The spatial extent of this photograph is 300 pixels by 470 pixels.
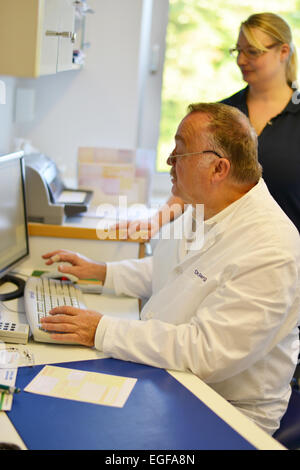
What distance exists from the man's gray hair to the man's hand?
521mm

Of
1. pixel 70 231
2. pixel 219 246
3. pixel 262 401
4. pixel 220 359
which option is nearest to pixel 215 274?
pixel 219 246

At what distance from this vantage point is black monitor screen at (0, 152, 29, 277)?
1.73 metres

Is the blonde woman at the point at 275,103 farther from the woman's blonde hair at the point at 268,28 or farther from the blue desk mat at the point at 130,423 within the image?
the blue desk mat at the point at 130,423

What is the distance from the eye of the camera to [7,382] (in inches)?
47.7

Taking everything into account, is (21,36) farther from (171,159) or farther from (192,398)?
(192,398)

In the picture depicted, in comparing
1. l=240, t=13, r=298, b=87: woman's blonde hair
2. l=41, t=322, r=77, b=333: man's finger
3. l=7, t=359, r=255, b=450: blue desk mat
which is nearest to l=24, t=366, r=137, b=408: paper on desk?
l=7, t=359, r=255, b=450: blue desk mat

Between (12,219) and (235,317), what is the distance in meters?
0.88

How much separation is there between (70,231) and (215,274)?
0.88 meters

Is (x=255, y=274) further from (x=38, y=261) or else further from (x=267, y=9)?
(x=267, y=9)

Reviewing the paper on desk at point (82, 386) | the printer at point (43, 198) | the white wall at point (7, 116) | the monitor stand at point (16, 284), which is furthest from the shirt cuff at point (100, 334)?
the white wall at point (7, 116)

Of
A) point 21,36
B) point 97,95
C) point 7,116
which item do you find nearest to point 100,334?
point 21,36

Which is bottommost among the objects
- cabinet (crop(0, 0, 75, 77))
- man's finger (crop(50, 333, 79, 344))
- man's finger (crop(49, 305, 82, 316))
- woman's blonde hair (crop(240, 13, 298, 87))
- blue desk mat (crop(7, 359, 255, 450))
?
blue desk mat (crop(7, 359, 255, 450))

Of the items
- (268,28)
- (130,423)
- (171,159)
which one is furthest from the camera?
(268,28)

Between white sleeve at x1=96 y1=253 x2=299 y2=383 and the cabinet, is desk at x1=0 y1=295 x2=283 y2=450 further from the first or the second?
the cabinet
